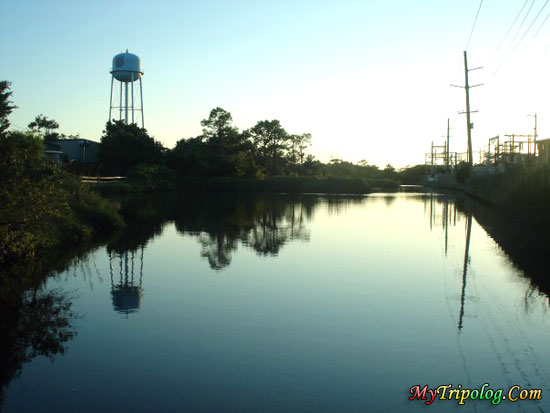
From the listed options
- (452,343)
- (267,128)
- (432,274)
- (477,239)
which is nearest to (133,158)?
(267,128)

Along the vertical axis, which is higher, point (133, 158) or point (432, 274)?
point (133, 158)

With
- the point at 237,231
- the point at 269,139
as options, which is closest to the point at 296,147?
the point at 269,139

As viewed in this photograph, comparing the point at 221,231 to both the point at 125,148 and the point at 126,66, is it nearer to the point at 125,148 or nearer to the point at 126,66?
the point at 125,148

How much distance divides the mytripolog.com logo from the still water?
0.10 meters

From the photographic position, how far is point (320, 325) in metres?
9.47

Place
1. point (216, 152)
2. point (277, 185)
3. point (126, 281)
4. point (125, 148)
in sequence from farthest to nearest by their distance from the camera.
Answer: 1. point (216, 152)
2. point (277, 185)
3. point (125, 148)
4. point (126, 281)

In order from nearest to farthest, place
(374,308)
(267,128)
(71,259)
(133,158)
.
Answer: (374,308), (71,259), (133,158), (267,128)

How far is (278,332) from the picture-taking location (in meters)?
9.02

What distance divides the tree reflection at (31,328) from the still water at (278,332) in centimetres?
5

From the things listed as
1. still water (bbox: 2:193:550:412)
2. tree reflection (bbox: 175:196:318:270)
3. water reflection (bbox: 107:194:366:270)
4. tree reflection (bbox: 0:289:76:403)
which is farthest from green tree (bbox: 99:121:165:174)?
tree reflection (bbox: 0:289:76:403)

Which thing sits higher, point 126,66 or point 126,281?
point 126,66

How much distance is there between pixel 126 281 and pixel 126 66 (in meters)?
64.2

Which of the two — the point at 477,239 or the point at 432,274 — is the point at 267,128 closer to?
the point at 477,239

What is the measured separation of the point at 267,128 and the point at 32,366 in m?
91.3
